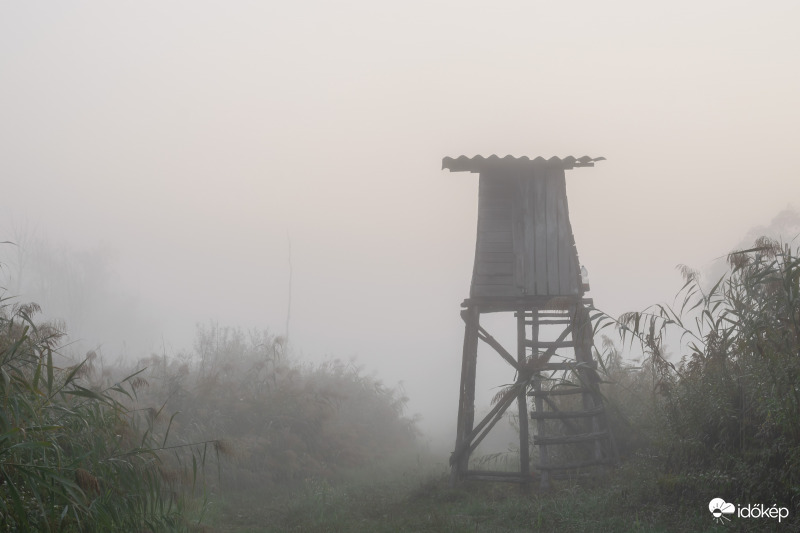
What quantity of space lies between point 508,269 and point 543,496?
442 cm

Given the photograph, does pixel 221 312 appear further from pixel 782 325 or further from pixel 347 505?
pixel 782 325

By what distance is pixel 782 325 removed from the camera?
25.0ft

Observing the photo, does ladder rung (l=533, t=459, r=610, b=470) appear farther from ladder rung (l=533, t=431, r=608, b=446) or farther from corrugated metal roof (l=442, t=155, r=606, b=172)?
corrugated metal roof (l=442, t=155, r=606, b=172)

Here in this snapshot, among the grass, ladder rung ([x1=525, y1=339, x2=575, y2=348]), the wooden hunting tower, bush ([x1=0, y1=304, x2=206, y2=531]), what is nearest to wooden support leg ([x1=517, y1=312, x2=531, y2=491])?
the wooden hunting tower

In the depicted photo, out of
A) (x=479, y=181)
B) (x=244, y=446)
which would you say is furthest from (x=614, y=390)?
(x=244, y=446)

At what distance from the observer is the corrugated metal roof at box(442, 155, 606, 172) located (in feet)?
45.2

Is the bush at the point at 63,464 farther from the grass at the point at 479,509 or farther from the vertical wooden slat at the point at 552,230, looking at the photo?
the vertical wooden slat at the point at 552,230

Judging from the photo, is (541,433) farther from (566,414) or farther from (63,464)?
(63,464)

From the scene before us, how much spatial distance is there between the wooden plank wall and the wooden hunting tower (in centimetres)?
2

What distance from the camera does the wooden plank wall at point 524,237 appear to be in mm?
13484

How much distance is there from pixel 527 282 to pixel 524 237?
926 millimetres

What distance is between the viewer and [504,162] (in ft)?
45.6

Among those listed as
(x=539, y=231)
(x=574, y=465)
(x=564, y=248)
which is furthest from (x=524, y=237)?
(x=574, y=465)

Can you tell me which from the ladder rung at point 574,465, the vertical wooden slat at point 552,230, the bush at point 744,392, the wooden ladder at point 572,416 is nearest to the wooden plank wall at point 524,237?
the vertical wooden slat at point 552,230
